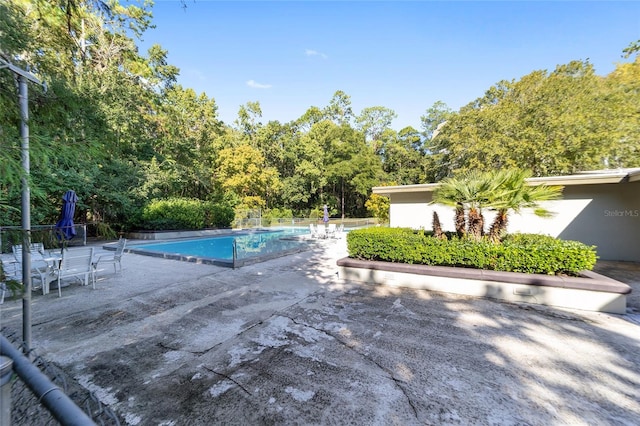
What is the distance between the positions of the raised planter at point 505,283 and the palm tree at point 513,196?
114cm

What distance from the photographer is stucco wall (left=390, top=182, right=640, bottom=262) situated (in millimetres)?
7840

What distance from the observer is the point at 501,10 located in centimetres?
852

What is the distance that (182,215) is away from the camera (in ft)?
48.3

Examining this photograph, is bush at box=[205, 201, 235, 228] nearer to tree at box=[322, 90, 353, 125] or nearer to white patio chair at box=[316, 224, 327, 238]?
white patio chair at box=[316, 224, 327, 238]

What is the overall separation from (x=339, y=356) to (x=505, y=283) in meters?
3.60

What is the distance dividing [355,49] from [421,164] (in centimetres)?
2197

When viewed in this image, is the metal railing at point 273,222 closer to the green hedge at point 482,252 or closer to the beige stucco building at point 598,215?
the beige stucco building at point 598,215

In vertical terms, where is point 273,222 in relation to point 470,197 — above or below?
below

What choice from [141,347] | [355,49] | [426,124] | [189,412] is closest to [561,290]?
[189,412]

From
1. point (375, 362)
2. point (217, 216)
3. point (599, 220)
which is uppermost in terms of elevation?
point (217, 216)

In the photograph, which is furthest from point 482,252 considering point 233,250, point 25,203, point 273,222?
point 273,222

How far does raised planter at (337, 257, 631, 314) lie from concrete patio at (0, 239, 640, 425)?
262 millimetres

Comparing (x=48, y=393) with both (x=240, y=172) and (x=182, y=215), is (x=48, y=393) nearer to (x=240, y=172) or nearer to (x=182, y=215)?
(x=182, y=215)

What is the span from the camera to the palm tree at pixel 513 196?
5.08 meters
